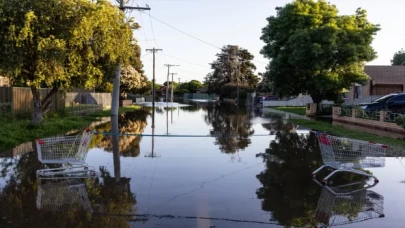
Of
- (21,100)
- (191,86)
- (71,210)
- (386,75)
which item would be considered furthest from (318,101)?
(191,86)

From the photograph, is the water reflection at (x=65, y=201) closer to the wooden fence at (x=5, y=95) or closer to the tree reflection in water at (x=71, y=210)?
Result: the tree reflection in water at (x=71, y=210)

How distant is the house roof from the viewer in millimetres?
45125

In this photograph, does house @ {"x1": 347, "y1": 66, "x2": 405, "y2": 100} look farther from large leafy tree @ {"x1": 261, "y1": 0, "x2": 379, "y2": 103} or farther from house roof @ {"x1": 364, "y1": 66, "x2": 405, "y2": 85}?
large leafy tree @ {"x1": 261, "y1": 0, "x2": 379, "y2": 103}

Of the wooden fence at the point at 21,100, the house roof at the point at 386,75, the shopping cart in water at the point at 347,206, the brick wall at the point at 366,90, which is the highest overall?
the house roof at the point at 386,75

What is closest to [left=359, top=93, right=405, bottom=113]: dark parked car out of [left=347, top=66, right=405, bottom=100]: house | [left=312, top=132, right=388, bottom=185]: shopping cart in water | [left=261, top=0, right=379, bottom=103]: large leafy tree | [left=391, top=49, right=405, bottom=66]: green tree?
[left=261, top=0, right=379, bottom=103]: large leafy tree

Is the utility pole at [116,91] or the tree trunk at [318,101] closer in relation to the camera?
the utility pole at [116,91]

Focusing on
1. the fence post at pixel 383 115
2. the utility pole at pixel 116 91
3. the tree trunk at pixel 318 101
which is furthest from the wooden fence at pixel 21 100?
the tree trunk at pixel 318 101

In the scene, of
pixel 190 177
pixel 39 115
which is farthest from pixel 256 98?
pixel 190 177

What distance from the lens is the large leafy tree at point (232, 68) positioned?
104 m

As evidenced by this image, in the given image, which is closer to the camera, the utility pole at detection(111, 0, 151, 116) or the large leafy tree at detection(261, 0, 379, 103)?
the utility pole at detection(111, 0, 151, 116)

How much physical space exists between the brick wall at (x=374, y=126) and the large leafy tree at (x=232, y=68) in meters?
73.0

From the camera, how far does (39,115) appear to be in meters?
18.8

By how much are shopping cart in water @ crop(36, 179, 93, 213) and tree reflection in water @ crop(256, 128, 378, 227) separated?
10.2 feet

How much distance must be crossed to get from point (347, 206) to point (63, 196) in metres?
4.99
